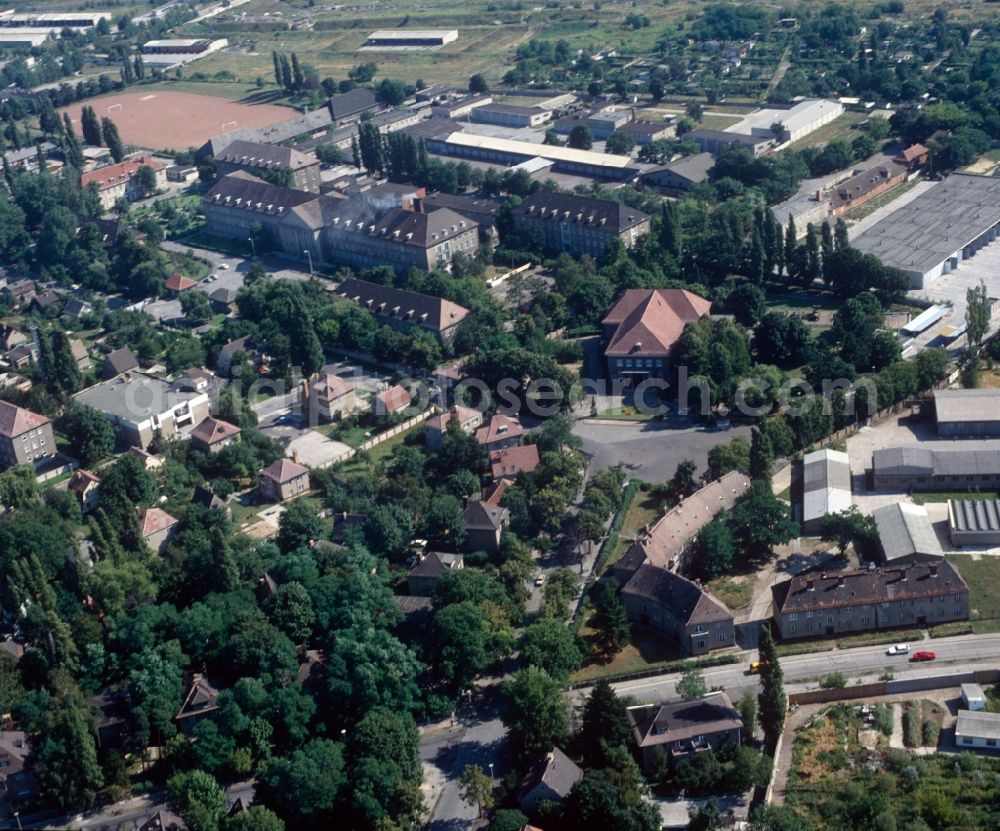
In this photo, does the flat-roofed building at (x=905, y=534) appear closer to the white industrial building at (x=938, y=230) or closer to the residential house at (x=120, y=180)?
the white industrial building at (x=938, y=230)

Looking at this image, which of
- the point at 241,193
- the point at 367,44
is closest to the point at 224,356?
the point at 241,193

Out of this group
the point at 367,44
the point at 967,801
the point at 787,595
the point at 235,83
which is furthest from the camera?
the point at 367,44

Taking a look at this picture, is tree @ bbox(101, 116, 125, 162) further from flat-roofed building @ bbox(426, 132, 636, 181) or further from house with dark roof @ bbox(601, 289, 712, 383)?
house with dark roof @ bbox(601, 289, 712, 383)

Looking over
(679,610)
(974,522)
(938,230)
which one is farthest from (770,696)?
(938,230)

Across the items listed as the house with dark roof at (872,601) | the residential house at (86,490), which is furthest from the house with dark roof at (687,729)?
the residential house at (86,490)

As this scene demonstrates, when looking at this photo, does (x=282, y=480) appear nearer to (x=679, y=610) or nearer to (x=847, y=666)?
(x=679, y=610)

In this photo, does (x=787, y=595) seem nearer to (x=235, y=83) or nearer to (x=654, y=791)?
(x=654, y=791)

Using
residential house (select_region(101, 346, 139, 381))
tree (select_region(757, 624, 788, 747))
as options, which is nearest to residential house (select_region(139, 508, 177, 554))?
residential house (select_region(101, 346, 139, 381))
